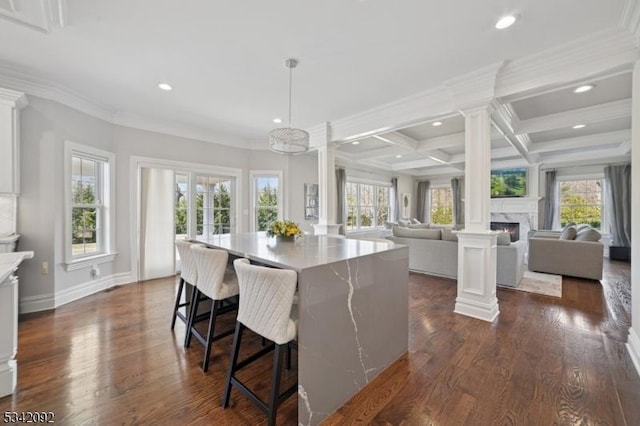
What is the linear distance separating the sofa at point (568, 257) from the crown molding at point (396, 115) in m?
3.40

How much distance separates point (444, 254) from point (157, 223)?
5.03 metres

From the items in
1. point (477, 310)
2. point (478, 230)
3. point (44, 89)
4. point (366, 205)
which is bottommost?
point (477, 310)

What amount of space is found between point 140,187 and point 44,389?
3.31 meters

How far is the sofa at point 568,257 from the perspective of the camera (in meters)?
4.29

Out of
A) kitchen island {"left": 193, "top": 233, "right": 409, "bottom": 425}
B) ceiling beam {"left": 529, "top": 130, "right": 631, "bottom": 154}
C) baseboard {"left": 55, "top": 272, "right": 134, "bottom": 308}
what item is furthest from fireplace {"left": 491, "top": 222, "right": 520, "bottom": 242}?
baseboard {"left": 55, "top": 272, "right": 134, "bottom": 308}

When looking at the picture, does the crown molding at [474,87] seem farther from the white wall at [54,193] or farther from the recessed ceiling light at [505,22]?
the white wall at [54,193]

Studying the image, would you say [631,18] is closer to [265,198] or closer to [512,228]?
[265,198]

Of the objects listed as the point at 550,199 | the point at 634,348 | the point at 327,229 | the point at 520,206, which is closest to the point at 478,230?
the point at 634,348

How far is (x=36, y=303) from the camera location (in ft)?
10.5

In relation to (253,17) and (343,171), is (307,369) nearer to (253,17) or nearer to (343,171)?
(253,17)

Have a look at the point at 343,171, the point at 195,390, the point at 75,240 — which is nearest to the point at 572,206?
the point at 343,171

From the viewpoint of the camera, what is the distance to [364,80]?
10.1 ft

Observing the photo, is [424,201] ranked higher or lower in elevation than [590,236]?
higher

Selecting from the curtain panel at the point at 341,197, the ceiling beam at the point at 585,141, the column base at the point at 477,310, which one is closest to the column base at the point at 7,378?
the column base at the point at 477,310
